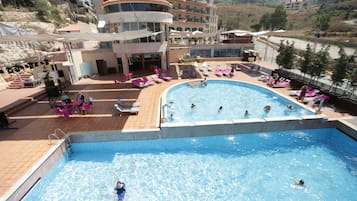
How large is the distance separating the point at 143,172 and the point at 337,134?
10127 millimetres

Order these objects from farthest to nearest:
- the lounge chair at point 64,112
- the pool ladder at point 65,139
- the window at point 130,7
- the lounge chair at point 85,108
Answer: the window at point 130,7 < the lounge chair at point 85,108 < the lounge chair at point 64,112 < the pool ladder at point 65,139

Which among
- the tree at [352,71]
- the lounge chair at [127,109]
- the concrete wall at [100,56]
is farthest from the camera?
the concrete wall at [100,56]

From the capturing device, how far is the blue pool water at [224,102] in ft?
35.2

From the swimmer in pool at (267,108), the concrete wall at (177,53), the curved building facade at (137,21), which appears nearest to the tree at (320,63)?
the swimmer in pool at (267,108)

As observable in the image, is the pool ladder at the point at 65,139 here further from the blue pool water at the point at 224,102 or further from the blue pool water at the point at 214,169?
the blue pool water at the point at 224,102

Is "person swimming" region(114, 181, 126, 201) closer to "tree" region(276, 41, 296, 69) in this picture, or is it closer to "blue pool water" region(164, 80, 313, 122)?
"blue pool water" region(164, 80, 313, 122)

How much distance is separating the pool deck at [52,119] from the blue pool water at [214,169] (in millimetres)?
840

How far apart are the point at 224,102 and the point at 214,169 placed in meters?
6.49

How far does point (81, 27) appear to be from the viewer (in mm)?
22703

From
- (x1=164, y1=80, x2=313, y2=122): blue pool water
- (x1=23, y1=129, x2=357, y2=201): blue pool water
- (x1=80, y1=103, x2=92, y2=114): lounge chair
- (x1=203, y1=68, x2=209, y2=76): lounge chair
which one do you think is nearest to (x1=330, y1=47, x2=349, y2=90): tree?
(x1=164, y1=80, x2=313, y2=122): blue pool water

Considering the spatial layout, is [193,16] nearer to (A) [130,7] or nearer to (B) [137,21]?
(A) [130,7]

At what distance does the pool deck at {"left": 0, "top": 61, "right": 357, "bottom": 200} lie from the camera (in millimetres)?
6633

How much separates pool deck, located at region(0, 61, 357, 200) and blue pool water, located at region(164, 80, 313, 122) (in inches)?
36.6

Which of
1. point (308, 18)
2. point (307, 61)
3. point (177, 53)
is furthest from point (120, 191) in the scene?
point (308, 18)
